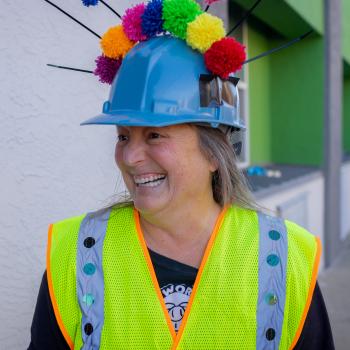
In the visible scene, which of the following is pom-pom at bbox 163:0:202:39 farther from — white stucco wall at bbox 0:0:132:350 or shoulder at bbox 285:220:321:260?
white stucco wall at bbox 0:0:132:350

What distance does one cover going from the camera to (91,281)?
55.3 inches

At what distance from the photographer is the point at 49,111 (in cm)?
230

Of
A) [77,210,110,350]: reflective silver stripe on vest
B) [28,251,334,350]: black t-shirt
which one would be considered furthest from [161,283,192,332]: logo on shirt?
[77,210,110,350]: reflective silver stripe on vest

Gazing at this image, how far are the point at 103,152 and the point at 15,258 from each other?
31.5 inches

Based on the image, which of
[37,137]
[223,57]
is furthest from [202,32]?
[37,137]

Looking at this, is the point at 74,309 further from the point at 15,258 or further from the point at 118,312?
the point at 15,258

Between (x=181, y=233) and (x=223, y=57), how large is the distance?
0.57 meters

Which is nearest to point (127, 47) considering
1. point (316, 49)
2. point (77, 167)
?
point (77, 167)

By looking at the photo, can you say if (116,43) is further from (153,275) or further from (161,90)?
(153,275)

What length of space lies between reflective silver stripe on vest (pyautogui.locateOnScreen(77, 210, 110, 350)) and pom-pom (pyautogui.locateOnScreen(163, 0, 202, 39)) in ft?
2.21

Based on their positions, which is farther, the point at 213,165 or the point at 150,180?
the point at 213,165

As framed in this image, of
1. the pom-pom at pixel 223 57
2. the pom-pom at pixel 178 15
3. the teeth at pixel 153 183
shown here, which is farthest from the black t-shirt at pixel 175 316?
the pom-pom at pixel 178 15

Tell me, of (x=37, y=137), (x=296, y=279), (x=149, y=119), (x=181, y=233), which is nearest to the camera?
(x=149, y=119)

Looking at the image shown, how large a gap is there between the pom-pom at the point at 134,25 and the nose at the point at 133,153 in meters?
0.35
